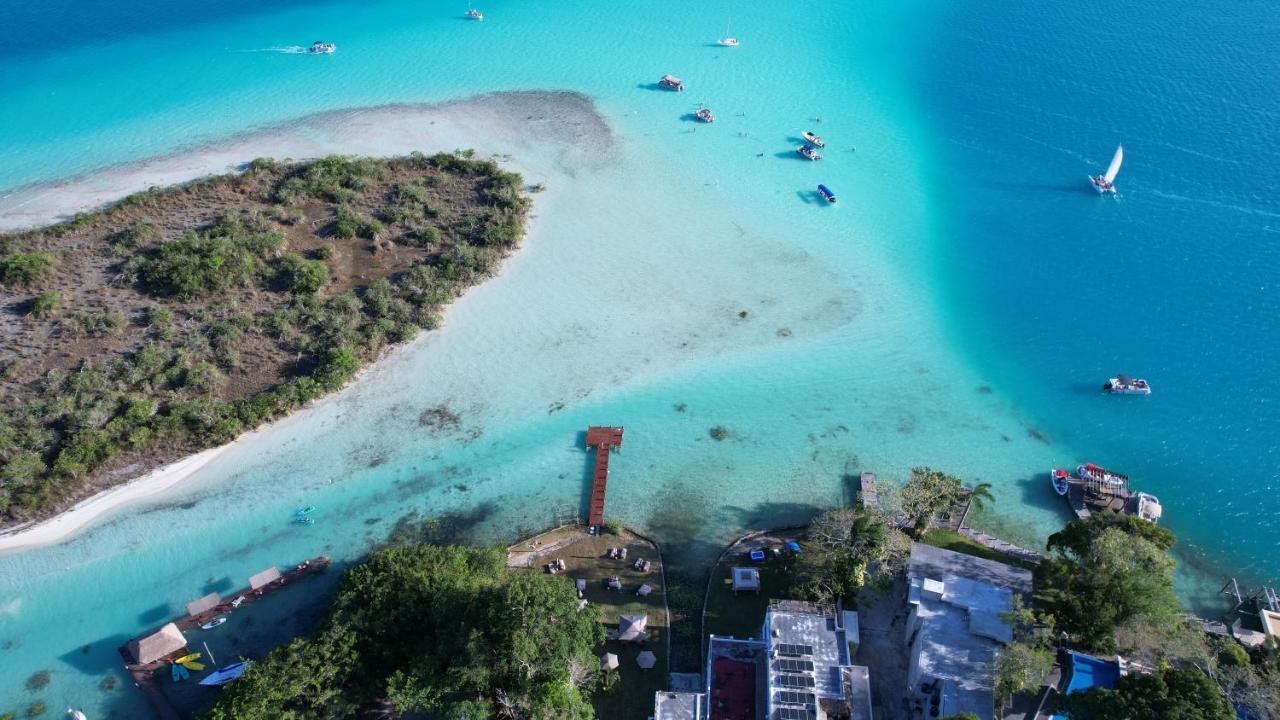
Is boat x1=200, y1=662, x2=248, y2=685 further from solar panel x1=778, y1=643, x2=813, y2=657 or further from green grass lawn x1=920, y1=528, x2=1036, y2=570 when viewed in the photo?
green grass lawn x1=920, y1=528, x2=1036, y2=570

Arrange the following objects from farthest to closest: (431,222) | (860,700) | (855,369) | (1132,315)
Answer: (431,222) → (1132,315) → (855,369) → (860,700)

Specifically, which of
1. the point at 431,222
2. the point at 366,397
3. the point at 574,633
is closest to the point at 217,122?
the point at 431,222

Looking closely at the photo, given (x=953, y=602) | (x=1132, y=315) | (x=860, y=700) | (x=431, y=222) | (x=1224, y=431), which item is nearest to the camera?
(x=860, y=700)

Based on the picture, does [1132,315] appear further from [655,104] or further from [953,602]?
[655,104]

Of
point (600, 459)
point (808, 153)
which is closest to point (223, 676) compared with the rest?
point (600, 459)

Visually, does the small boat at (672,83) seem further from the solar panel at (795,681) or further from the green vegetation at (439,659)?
the solar panel at (795,681)

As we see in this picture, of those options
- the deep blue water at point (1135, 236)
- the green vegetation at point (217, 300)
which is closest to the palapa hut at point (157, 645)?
the green vegetation at point (217, 300)
